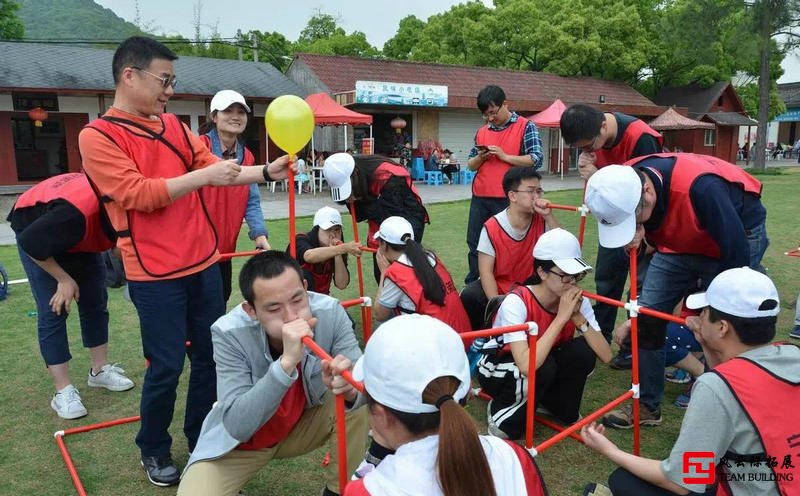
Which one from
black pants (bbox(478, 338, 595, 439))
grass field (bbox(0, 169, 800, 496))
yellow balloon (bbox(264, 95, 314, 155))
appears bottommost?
grass field (bbox(0, 169, 800, 496))

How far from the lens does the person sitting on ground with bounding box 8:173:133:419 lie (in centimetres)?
321

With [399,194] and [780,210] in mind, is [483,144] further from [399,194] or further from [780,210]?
[780,210]

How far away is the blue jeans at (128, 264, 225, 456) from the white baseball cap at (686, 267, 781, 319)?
7.56 feet

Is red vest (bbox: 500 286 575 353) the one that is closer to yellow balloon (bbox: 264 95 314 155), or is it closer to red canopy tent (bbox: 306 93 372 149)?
yellow balloon (bbox: 264 95 314 155)

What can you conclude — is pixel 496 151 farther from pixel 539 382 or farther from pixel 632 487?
pixel 632 487

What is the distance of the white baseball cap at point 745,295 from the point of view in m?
1.98

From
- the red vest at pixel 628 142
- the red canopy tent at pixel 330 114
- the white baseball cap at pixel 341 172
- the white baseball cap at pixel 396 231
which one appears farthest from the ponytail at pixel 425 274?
the red canopy tent at pixel 330 114

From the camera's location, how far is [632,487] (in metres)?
2.27

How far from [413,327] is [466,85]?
23.8 meters

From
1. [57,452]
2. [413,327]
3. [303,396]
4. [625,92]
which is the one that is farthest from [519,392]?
[625,92]

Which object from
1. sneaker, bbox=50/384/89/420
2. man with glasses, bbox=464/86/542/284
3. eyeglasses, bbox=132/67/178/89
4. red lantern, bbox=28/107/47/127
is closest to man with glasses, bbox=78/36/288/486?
eyeglasses, bbox=132/67/178/89

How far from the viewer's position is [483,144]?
16.8 ft
